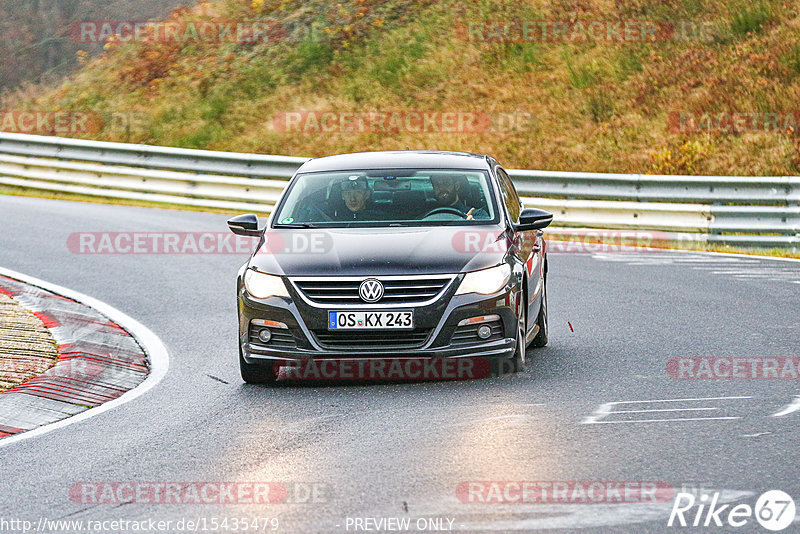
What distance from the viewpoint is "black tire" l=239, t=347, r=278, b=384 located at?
8984 millimetres

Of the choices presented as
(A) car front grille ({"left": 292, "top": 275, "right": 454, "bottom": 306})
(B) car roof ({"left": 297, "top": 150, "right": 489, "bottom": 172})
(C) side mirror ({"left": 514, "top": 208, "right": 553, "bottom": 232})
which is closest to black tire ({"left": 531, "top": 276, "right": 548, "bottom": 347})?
(C) side mirror ({"left": 514, "top": 208, "right": 553, "bottom": 232})

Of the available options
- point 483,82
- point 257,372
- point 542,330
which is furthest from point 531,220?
point 483,82

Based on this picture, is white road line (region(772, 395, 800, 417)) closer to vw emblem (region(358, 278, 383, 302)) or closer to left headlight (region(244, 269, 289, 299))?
vw emblem (region(358, 278, 383, 302))

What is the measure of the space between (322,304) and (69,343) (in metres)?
3.06

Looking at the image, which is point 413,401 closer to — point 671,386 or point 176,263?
point 671,386

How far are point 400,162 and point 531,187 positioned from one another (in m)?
10.6

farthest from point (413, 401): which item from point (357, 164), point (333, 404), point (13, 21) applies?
point (13, 21)

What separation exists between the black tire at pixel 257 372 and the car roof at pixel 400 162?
1.88 m

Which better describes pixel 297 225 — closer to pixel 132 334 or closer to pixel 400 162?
pixel 400 162

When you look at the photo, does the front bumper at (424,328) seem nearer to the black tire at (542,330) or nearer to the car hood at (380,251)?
the car hood at (380,251)

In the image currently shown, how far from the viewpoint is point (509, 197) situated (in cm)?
1049

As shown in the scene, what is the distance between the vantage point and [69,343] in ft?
34.7

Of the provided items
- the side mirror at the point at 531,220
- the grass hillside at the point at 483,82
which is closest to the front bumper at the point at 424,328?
the side mirror at the point at 531,220

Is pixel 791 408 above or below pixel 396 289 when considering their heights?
below
